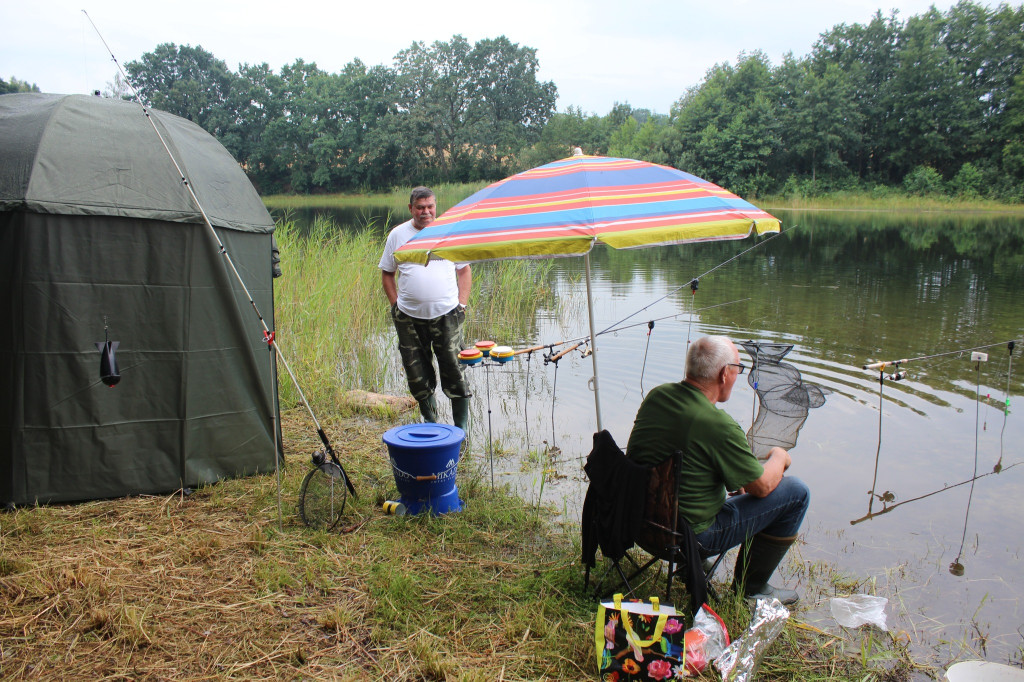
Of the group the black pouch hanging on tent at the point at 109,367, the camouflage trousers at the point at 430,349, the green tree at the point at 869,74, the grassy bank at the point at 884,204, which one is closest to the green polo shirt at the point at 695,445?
the camouflage trousers at the point at 430,349

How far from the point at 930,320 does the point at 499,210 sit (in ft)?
28.3

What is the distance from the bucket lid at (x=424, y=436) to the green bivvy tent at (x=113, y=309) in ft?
2.18

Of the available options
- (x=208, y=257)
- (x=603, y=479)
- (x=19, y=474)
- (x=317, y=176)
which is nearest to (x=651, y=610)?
(x=603, y=479)

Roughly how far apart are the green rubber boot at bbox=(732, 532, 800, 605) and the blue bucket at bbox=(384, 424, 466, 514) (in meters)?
1.38

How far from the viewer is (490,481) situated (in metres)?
4.25

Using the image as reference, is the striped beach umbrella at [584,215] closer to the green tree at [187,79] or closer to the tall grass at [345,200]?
the tall grass at [345,200]

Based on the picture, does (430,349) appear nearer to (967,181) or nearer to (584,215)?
(584,215)

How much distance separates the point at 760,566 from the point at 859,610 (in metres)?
0.48

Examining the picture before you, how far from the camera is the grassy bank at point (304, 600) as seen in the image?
90.4 inches

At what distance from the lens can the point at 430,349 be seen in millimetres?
4336

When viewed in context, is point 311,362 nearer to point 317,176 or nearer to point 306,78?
point 317,176

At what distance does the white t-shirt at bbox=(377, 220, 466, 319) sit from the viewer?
162 inches

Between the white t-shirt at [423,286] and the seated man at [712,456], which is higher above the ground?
the white t-shirt at [423,286]

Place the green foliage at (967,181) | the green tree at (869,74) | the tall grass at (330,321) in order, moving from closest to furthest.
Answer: the tall grass at (330,321) < the green foliage at (967,181) < the green tree at (869,74)
